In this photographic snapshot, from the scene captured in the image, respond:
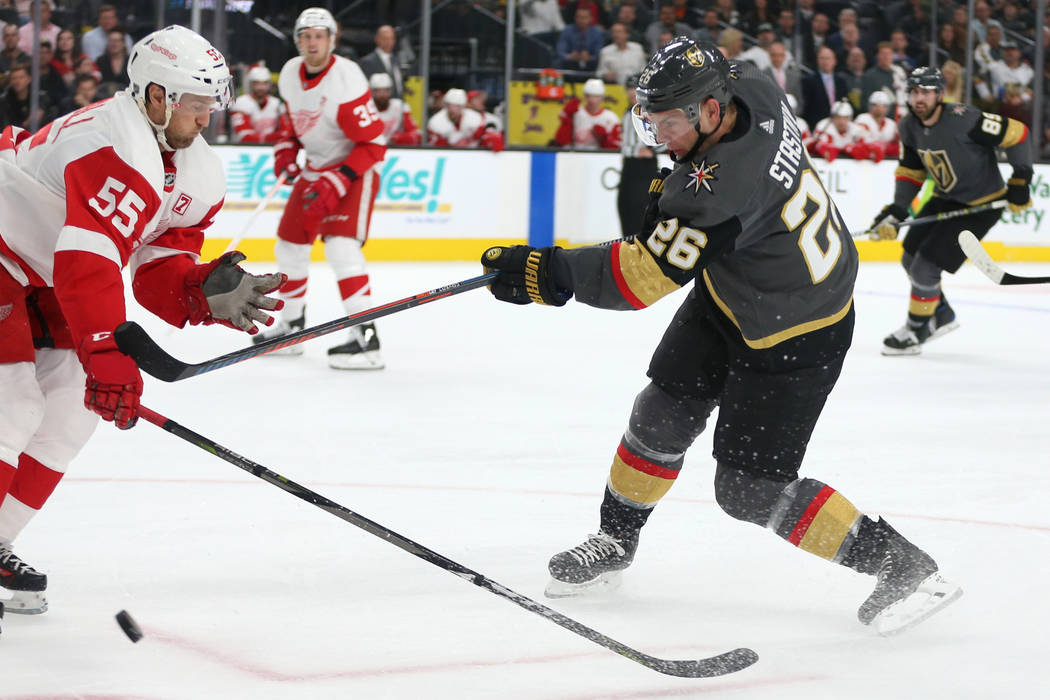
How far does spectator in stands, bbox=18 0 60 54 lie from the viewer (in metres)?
8.05

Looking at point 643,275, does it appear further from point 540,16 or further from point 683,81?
point 540,16

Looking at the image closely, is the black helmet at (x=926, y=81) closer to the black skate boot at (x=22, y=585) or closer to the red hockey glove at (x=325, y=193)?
the red hockey glove at (x=325, y=193)

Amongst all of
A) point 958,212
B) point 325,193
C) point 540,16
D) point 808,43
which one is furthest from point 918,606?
point 808,43

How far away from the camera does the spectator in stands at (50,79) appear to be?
26.4ft

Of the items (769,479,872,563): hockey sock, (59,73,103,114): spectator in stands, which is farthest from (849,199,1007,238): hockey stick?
(59,73,103,114): spectator in stands

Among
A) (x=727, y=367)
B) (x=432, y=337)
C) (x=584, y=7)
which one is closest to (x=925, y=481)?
(x=727, y=367)

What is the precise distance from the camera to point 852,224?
10078 mm

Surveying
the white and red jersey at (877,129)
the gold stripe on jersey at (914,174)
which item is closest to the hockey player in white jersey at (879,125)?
the white and red jersey at (877,129)

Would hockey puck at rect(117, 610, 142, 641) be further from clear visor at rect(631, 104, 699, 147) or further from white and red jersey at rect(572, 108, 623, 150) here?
white and red jersey at rect(572, 108, 623, 150)

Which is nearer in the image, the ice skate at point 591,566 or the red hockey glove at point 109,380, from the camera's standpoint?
the red hockey glove at point 109,380

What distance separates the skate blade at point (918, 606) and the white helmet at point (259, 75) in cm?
727

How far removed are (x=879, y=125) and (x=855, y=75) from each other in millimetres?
620

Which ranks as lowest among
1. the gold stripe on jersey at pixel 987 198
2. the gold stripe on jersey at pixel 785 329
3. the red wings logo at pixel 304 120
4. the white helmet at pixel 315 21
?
the gold stripe on jersey at pixel 987 198

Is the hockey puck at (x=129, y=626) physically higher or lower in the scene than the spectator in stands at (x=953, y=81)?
higher
